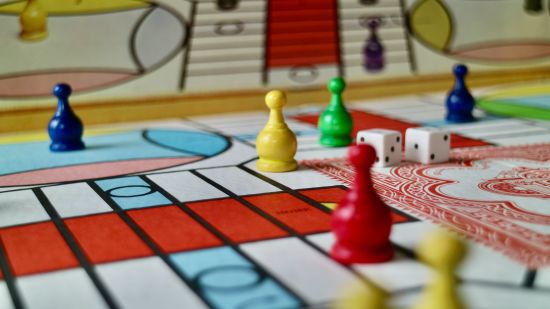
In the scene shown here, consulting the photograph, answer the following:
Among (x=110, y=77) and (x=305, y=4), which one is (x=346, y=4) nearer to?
(x=305, y=4)

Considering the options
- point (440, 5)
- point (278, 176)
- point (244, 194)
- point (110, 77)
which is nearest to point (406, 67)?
point (440, 5)

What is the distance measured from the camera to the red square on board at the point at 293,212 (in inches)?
43.9

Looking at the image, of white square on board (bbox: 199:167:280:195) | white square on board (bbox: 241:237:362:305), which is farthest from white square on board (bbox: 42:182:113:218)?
white square on board (bbox: 241:237:362:305)

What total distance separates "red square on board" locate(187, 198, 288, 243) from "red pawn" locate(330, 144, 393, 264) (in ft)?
0.45

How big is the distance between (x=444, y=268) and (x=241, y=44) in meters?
1.87

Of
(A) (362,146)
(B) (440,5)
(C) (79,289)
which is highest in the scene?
(B) (440,5)

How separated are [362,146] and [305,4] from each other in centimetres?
166

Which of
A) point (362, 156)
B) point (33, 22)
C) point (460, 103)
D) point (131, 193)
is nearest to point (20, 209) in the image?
point (131, 193)

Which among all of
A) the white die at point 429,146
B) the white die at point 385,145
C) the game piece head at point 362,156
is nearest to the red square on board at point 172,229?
the game piece head at point 362,156

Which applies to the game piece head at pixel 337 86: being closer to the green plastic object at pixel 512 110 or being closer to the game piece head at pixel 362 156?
the green plastic object at pixel 512 110

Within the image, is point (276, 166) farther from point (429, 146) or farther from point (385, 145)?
point (429, 146)

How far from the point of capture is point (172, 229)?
3.64 ft

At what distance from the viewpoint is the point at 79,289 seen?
0.89m

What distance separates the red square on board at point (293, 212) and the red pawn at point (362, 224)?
0.42 feet
